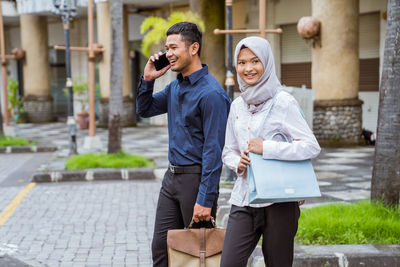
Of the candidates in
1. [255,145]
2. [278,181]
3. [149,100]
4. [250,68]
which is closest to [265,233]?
[278,181]

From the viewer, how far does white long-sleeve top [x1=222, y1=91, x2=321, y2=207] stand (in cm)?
274

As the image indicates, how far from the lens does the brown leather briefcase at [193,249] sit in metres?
3.07

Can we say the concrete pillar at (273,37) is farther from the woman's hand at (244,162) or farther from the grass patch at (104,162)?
the woman's hand at (244,162)

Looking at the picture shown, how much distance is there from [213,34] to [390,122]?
482 inches

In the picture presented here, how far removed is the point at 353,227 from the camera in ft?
15.5

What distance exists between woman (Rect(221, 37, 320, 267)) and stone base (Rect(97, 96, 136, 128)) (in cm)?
1671

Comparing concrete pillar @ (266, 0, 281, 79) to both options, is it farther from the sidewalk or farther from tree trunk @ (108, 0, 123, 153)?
tree trunk @ (108, 0, 123, 153)

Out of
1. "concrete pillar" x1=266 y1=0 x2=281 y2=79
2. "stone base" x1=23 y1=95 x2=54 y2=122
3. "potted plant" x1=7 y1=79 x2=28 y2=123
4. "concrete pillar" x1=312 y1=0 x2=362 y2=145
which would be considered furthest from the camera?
"stone base" x1=23 y1=95 x2=54 y2=122

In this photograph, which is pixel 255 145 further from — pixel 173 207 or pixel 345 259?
pixel 345 259

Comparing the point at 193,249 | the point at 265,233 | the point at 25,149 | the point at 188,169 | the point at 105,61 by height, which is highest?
the point at 105,61

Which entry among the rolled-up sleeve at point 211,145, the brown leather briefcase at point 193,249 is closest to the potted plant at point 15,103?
the rolled-up sleeve at point 211,145

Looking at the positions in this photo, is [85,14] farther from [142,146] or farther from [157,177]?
[157,177]

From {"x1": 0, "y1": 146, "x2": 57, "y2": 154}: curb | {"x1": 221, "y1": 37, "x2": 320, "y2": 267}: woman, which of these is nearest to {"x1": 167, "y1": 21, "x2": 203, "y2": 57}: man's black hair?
{"x1": 221, "y1": 37, "x2": 320, "y2": 267}: woman

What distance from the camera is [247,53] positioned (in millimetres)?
2904
